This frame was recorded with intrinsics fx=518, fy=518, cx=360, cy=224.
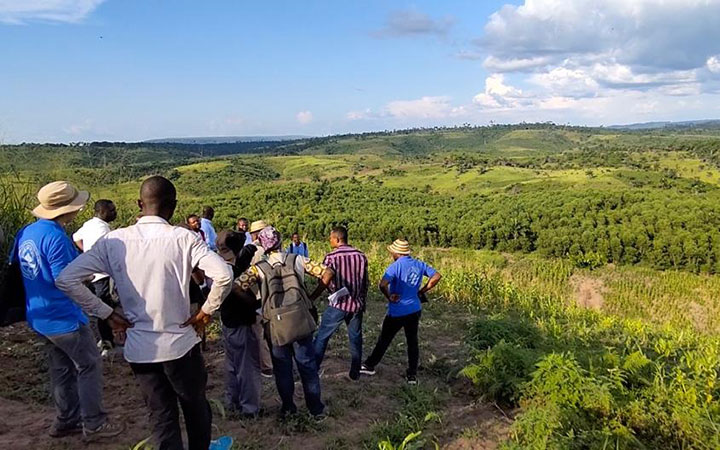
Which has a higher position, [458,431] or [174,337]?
[174,337]

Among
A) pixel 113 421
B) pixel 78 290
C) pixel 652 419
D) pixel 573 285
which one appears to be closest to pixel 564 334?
pixel 652 419

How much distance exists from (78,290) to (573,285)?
67.5 ft

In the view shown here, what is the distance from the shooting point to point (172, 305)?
2.61m

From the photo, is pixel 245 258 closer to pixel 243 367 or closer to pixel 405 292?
pixel 243 367

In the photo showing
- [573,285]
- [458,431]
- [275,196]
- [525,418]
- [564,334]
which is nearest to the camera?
[525,418]

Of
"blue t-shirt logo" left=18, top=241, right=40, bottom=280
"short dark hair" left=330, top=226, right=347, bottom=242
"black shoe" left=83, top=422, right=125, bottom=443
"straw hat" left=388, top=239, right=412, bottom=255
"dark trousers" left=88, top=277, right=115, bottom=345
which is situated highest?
"blue t-shirt logo" left=18, top=241, right=40, bottom=280

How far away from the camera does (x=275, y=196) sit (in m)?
42.2

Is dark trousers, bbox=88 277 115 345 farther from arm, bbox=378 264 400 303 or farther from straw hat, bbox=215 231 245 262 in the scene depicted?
arm, bbox=378 264 400 303

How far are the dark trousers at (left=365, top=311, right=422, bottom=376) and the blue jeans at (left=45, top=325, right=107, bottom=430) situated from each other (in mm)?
2597

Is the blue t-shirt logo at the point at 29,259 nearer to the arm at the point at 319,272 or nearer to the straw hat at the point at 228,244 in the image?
the straw hat at the point at 228,244

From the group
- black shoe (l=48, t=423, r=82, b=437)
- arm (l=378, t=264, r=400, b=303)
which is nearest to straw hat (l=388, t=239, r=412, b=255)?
arm (l=378, t=264, r=400, b=303)

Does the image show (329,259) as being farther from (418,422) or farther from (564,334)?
(564,334)

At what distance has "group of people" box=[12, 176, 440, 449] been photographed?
258 centimetres

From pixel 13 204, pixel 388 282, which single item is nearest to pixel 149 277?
pixel 388 282
